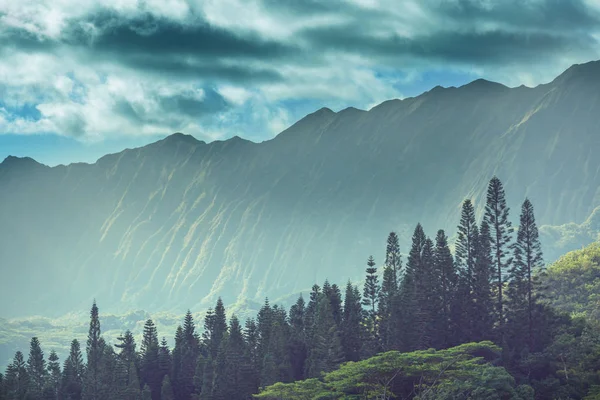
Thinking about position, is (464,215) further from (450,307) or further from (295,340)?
(295,340)

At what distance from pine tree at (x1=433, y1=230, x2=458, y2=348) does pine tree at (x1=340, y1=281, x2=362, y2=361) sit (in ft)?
53.1

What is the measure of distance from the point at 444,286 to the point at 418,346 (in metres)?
16.6

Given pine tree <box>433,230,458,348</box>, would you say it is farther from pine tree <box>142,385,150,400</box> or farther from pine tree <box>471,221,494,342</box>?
pine tree <box>142,385,150,400</box>

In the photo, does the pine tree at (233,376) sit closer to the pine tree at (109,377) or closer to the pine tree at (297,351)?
the pine tree at (297,351)

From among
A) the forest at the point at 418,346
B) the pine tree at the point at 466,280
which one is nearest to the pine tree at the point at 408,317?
the forest at the point at 418,346

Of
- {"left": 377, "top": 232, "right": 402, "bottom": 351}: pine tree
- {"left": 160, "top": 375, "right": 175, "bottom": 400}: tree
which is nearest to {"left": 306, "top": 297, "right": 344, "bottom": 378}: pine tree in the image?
{"left": 377, "top": 232, "right": 402, "bottom": 351}: pine tree

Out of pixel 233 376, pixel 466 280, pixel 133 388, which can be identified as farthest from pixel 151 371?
pixel 466 280

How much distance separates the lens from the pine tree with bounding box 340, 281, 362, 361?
15775 cm

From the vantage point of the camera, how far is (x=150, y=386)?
628ft

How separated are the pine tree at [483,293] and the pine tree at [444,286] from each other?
429 cm

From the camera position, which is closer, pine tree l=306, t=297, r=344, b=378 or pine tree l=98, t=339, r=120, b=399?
pine tree l=306, t=297, r=344, b=378

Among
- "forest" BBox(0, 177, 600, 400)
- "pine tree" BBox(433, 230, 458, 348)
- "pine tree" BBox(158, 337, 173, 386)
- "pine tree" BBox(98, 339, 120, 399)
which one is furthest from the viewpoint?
"pine tree" BBox(158, 337, 173, 386)

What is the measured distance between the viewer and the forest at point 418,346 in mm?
107750

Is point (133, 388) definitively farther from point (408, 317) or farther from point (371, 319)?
point (408, 317)
